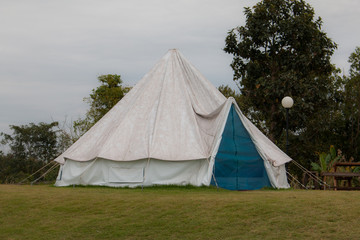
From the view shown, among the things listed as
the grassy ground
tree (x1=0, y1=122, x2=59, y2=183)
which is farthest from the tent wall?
tree (x1=0, y1=122, x2=59, y2=183)

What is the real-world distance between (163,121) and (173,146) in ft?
4.70

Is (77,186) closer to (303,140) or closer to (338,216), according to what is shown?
(338,216)

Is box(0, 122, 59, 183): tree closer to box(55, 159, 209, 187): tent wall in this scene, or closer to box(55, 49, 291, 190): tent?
box(55, 49, 291, 190): tent

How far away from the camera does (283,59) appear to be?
94.4 ft

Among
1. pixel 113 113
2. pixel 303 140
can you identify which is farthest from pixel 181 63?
pixel 303 140

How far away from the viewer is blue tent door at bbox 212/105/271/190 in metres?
17.9

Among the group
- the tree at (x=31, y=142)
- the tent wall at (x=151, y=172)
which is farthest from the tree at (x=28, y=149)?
the tent wall at (x=151, y=172)

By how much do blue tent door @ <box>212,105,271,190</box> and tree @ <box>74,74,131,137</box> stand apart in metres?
20.3

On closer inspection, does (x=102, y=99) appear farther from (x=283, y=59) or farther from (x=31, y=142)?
(x=283, y=59)

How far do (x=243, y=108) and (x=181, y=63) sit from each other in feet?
43.3

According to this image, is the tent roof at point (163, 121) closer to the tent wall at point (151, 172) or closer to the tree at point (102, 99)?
the tent wall at point (151, 172)

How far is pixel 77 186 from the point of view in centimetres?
1867

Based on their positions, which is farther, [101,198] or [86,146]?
[86,146]

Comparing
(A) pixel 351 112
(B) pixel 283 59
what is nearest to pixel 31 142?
(B) pixel 283 59
